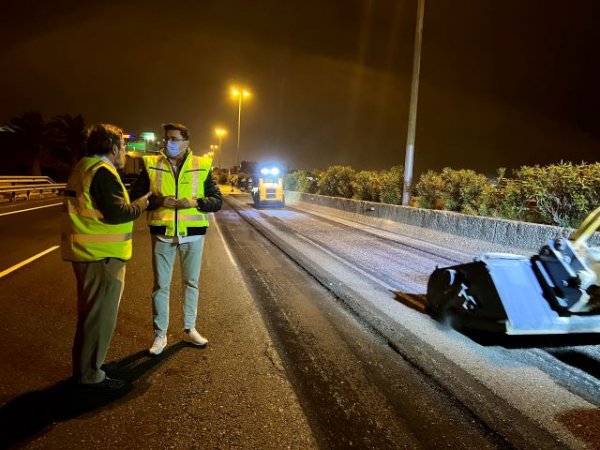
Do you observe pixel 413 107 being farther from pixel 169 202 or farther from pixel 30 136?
pixel 30 136

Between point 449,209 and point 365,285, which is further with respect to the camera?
point 449,209

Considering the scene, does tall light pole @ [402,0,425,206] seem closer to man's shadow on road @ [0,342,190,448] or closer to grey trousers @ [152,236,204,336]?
grey trousers @ [152,236,204,336]

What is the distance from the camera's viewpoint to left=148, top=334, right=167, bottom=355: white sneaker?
12.9 ft

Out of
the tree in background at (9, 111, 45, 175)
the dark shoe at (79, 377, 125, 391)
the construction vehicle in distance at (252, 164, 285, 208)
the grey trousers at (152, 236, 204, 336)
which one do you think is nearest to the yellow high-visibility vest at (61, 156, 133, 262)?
the grey trousers at (152, 236, 204, 336)

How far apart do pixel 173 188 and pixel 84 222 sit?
37.4 inches

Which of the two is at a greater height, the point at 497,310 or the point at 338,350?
the point at 497,310

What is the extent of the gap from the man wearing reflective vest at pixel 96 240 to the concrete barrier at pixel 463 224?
7.33 meters

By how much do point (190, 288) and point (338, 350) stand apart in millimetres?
1485

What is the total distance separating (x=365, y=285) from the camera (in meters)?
6.51

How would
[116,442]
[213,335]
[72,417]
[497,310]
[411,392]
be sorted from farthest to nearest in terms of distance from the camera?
[213,335] → [497,310] → [411,392] → [72,417] → [116,442]

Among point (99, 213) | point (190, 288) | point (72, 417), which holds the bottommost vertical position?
point (72, 417)

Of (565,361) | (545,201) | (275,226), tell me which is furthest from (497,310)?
(275,226)

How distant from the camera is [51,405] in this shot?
10.1 feet

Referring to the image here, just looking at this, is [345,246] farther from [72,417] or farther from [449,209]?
[72,417]
